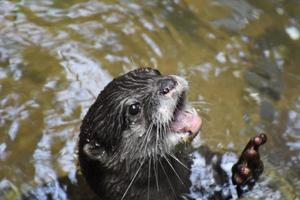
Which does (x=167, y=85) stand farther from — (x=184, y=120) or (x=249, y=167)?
(x=249, y=167)

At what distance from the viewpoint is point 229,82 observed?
4902 mm

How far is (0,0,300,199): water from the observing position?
438 centimetres

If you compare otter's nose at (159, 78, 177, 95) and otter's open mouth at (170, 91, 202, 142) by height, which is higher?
otter's nose at (159, 78, 177, 95)

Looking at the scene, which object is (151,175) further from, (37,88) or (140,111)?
(37,88)

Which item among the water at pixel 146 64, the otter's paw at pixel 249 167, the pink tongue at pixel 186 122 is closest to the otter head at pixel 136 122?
the pink tongue at pixel 186 122

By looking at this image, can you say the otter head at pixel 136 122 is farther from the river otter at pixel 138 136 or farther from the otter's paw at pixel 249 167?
the otter's paw at pixel 249 167

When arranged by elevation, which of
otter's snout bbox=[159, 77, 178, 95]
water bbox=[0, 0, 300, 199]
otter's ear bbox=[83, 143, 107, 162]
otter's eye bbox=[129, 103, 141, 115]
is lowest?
water bbox=[0, 0, 300, 199]

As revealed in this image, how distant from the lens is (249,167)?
3.75 meters

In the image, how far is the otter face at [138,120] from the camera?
3.43 metres

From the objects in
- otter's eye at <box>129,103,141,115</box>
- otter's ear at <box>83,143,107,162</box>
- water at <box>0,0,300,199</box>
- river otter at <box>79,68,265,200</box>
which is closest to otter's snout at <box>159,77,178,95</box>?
river otter at <box>79,68,265,200</box>

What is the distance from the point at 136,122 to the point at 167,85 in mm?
278

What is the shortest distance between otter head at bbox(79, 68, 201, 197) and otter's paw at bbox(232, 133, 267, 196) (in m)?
0.39

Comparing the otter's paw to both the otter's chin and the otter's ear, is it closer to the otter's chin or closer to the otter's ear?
the otter's chin

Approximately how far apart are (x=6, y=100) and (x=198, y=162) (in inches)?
59.2
